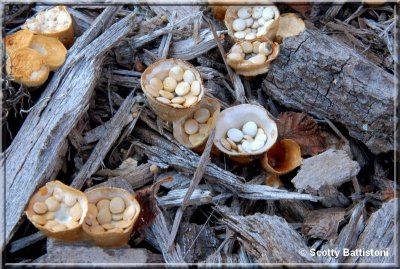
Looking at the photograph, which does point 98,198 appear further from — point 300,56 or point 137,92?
point 300,56

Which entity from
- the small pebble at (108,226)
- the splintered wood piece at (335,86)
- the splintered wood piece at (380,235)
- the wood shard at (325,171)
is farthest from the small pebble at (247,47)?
the small pebble at (108,226)

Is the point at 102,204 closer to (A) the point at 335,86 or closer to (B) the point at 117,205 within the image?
(B) the point at 117,205

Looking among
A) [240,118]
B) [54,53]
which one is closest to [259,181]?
[240,118]

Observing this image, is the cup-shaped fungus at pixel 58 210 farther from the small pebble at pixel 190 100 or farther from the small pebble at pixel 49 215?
the small pebble at pixel 190 100

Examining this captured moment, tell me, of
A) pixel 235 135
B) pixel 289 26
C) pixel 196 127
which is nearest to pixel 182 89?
pixel 196 127

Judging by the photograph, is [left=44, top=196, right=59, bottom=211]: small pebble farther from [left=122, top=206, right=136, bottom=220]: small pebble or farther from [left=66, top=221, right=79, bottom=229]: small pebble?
[left=122, top=206, right=136, bottom=220]: small pebble

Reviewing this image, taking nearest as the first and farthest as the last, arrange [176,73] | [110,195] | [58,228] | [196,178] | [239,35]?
1. [58,228]
2. [110,195]
3. [196,178]
4. [176,73]
5. [239,35]
